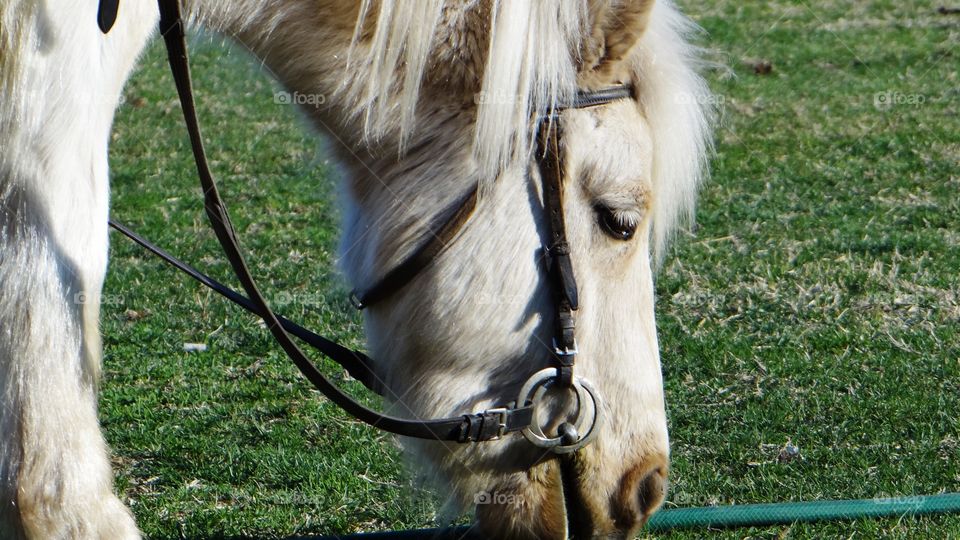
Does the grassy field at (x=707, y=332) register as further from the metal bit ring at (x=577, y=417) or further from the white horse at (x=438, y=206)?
the metal bit ring at (x=577, y=417)

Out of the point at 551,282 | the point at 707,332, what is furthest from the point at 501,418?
the point at 707,332

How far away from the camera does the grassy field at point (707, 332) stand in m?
3.22

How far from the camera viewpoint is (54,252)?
2031 mm

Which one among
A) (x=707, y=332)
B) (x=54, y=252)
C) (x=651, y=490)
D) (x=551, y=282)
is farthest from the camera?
(x=707, y=332)

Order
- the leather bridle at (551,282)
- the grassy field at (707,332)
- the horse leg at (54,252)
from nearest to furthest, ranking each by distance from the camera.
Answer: the horse leg at (54,252)
the leather bridle at (551,282)
the grassy field at (707,332)

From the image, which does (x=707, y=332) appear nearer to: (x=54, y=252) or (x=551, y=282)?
(x=551, y=282)

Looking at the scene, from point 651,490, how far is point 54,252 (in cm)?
130

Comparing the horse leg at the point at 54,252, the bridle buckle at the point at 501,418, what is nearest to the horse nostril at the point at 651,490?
the bridle buckle at the point at 501,418

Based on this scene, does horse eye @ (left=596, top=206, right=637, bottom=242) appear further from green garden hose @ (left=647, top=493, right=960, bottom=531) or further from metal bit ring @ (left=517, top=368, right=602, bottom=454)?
green garden hose @ (left=647, top=493, right=960, bottom=531)

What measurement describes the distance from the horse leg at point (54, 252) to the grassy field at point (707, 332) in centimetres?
47

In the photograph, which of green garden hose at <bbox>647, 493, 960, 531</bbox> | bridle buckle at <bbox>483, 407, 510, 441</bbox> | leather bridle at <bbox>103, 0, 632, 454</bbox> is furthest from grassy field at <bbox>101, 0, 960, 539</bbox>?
bridle buckle at <bbox>483, 407, 510, 441</bbox>

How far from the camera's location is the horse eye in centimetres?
214

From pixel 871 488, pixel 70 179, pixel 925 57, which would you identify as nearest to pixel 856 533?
pixel 871 488

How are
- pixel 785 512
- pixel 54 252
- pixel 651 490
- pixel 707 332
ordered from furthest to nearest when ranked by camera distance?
pixel 707 332, pixel 785 512, pixel 651 490, pixel 54 252
